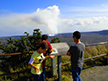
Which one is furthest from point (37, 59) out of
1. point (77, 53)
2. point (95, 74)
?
point (95, 74)

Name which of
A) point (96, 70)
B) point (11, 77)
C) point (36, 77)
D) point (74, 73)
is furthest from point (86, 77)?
point (11, 77)

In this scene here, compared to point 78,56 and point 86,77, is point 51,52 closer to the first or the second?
point 78,56

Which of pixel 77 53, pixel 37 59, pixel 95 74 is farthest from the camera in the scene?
pixel 95 74

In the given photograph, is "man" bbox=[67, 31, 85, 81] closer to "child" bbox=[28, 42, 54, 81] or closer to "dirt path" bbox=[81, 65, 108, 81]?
"child" bbox=[28, 42, 54, 81]

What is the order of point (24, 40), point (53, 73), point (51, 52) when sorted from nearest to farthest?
point (51, 52)
point (53, 73)
point (24, 40)

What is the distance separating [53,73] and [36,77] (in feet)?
A: 4.96

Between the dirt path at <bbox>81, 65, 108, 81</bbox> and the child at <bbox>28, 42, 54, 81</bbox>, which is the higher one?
the child at <bbox>28, 42, 54, 81</bbox>

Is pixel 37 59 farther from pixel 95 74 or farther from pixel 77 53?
pixel 95 74

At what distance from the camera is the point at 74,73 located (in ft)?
8.61

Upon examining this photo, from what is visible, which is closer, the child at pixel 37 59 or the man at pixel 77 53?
the child at pixel 37 59

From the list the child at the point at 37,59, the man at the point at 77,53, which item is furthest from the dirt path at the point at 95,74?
the child at the point at 37,59

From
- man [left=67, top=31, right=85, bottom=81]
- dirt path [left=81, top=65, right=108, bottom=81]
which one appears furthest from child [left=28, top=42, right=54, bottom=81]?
dirt path [left=81, top=65, right=108, bottom=81]

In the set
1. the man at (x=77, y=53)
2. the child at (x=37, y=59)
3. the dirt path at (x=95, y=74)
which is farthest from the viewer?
the dirt path at (x=95, y=74)

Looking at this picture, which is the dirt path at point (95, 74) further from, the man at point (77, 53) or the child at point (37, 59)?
the child at point (37, 59)
